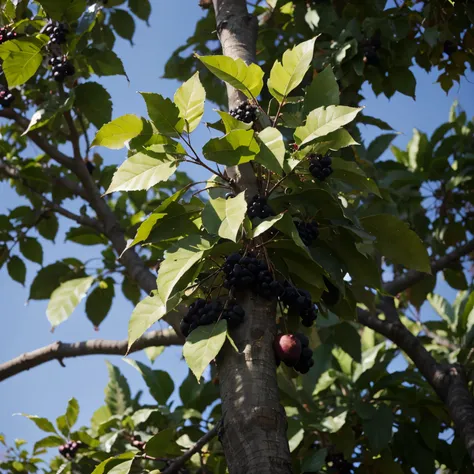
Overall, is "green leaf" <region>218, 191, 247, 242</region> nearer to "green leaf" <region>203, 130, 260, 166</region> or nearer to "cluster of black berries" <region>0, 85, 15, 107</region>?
"green leaf" <region>203, 130, 260, 166</region>

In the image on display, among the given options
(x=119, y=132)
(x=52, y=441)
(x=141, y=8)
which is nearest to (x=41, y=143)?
(x=141, y=8)

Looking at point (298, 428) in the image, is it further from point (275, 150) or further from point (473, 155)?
point (473, 155)

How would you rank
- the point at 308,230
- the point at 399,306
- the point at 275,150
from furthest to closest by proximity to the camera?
1. the point at 399,306
2. the point at 308,230
3. the point at 275,150

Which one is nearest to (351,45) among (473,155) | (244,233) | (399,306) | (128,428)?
Answer: (473,155)

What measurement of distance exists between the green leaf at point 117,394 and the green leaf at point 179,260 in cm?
208

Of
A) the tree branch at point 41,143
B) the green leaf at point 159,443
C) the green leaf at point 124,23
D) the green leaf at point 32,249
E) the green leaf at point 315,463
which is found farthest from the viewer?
A: the green leaf at point 124,23

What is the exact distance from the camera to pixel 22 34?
3.10m

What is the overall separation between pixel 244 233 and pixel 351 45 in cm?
169

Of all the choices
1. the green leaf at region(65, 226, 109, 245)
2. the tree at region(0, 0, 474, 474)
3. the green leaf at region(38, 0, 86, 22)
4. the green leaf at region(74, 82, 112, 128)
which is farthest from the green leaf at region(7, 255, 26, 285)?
the green leaf at region(38, 0, 86, 22)

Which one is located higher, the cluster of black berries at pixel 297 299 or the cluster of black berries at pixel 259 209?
the cluster of black berries at pixel 259 209

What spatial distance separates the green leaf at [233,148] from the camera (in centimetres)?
180

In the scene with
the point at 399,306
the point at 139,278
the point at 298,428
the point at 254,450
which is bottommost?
the point at 254,450

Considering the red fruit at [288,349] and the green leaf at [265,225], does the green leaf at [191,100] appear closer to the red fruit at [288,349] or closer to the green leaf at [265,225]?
the green leaf at [265,225]

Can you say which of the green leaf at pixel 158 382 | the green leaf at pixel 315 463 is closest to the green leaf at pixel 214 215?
the green leaf at pixel 315 463
